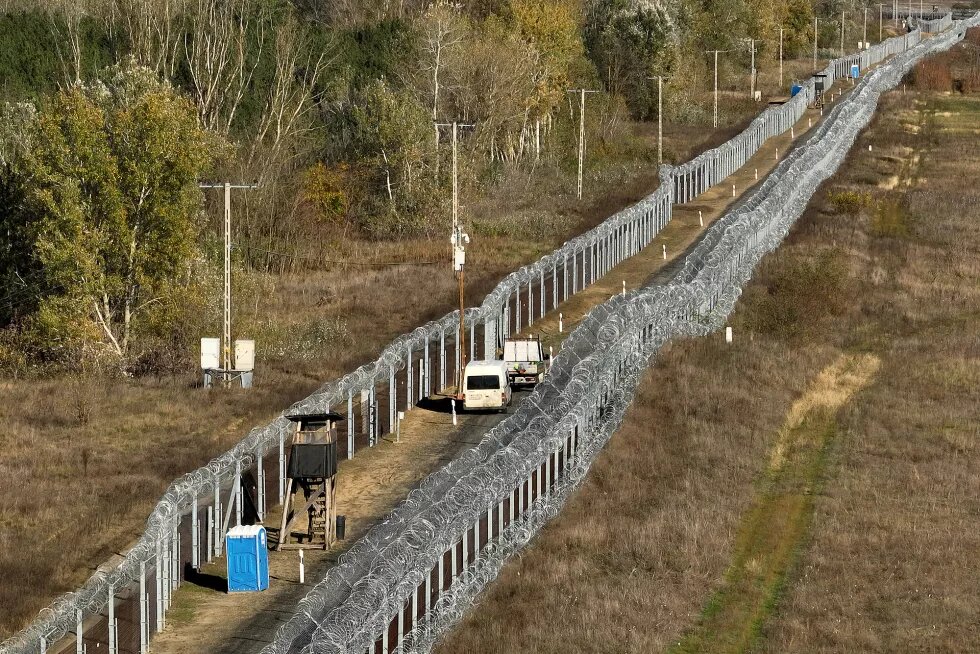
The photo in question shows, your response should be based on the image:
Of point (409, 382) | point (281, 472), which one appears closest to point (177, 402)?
point (409, 382)

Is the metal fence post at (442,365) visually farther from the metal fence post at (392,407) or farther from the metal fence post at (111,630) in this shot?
the metal fence post at (111,630)

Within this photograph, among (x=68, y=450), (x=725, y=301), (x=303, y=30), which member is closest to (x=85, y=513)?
(x=68, y=450)

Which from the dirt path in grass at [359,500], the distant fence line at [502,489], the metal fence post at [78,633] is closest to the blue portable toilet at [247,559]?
the dirt path in grass at [359,500]

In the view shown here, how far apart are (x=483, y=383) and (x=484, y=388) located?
0.18 m

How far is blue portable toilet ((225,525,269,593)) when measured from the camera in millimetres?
42188

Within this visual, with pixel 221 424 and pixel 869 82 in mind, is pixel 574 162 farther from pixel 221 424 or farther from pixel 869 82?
pixel 221 424

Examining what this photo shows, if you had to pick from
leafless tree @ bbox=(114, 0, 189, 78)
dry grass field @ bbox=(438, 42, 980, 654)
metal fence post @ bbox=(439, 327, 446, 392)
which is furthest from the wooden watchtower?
leafless tree @ bbox=(114, 0, 189, 78)

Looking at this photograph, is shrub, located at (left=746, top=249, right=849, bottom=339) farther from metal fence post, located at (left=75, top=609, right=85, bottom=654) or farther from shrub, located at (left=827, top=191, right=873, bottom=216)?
metal fence post, located at (left=75, top=609, right=85, bottom=654)

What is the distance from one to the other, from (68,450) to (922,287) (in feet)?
149

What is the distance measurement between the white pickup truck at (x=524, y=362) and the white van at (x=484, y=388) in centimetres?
316

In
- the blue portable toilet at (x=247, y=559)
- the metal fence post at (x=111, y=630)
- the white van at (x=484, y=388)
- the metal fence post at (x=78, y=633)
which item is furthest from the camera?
the white van at (x=484, y=388)

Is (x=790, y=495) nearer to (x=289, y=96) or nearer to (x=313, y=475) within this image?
(x=313, y=475)

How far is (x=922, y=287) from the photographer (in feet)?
279

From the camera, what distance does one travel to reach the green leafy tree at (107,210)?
7294 cm
